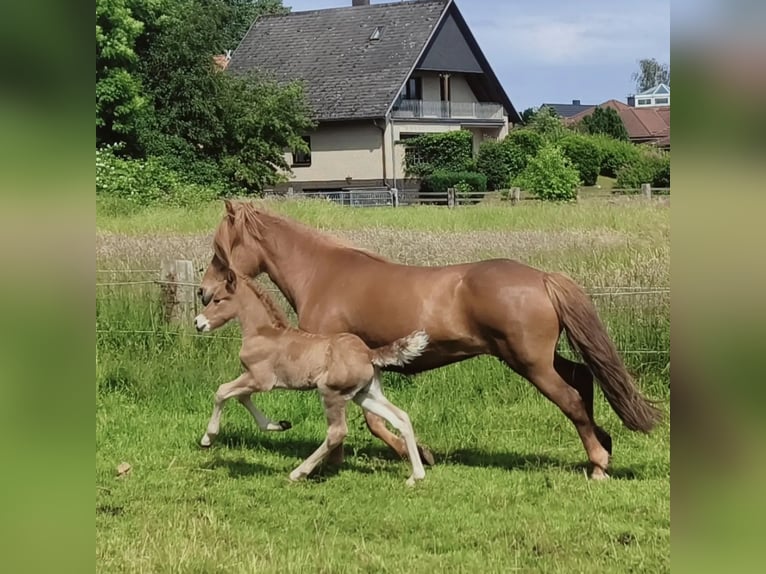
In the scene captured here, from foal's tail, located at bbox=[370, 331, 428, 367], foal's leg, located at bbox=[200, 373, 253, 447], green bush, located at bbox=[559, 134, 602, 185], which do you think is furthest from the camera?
green bush, located at bbox=[559, 134, 602, 185]

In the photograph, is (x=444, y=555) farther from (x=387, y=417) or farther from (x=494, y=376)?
(x=494, y=376)

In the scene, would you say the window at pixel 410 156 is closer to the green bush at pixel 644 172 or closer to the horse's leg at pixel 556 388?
the green bush at pixel 644 172

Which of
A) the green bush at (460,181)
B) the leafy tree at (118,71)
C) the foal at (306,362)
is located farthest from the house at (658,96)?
the leafy tree at (118,71)

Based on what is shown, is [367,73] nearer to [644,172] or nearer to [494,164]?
[494,164]

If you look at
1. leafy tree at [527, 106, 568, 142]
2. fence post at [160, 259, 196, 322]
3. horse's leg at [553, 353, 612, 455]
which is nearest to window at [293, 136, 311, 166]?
leafy tree at [527, 106, 568, 142]

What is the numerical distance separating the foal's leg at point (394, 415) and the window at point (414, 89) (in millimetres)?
33593

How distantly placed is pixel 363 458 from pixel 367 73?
104 ft

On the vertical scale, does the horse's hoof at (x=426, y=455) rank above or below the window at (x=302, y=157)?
below

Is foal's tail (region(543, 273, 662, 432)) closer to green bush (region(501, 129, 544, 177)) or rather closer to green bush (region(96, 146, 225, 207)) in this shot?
green bush (region(96, 146, 225, 207))

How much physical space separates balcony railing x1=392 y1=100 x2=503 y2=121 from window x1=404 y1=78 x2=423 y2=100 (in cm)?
45

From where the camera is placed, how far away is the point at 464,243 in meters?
10.5

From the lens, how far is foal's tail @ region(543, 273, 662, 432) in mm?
4855

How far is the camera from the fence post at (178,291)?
838cm
